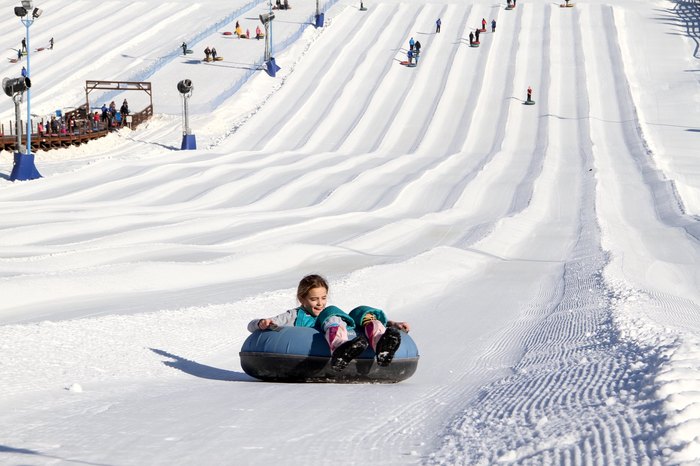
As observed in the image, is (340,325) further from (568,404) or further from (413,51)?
(413,51)

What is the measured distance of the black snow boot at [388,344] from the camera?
258 inches

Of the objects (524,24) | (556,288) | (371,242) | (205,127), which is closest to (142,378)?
(556,288)

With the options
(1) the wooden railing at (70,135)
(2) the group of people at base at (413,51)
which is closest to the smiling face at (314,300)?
(1) the wooden railing at (70,135)

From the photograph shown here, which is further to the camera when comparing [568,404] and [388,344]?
[388,344]

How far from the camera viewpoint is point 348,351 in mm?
6551

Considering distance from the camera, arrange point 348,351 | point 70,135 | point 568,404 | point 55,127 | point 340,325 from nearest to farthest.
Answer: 1. point 568,404
2. point 348,351
3. point 340,325
4. point 70,135
5. point 55,127

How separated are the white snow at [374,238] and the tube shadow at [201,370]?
0.05 metres

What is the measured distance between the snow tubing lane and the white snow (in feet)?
0.58

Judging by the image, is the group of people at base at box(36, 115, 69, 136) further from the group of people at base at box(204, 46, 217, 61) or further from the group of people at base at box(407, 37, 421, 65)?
the group of people at base at box(407, 37, 421, 65)

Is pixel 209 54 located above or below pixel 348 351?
below

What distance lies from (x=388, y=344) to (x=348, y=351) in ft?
0.84

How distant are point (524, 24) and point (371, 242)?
35488mm

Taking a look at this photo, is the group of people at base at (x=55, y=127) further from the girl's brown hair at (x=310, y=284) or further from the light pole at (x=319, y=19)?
the girl's brown hair at (x=310, y=284)

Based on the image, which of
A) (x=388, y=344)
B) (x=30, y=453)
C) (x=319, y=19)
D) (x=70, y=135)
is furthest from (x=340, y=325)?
(x=319, y=19)
